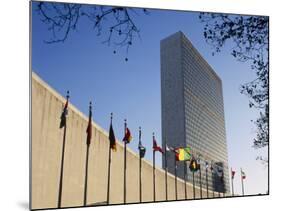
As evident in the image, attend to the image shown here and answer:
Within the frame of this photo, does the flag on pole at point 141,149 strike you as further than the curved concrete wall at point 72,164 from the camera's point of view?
Yes

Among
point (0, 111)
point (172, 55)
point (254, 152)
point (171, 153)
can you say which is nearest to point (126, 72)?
point (172, 55)

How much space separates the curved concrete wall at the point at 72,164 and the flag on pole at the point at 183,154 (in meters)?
0.31

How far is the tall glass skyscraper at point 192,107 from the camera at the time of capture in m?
6.16

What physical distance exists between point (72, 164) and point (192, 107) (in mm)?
1879

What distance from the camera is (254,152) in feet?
21.2

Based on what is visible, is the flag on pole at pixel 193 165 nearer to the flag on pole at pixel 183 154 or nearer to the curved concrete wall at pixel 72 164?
the flag on pole at pixel 183 154

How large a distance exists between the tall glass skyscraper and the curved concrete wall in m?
0.53

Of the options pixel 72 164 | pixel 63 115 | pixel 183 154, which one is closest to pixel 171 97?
pixel 183 154

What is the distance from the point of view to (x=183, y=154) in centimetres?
627

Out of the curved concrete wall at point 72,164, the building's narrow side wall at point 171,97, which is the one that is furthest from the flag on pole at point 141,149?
the building's narrow side wall at point 171,97

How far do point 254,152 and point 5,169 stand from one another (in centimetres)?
327

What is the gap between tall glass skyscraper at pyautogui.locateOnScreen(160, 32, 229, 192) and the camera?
616 centimetres

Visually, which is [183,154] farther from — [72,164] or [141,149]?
[72,164]

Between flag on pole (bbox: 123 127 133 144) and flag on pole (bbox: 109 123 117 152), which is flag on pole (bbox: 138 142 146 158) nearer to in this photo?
flag on pole (bbox: 123 127 133 144)
